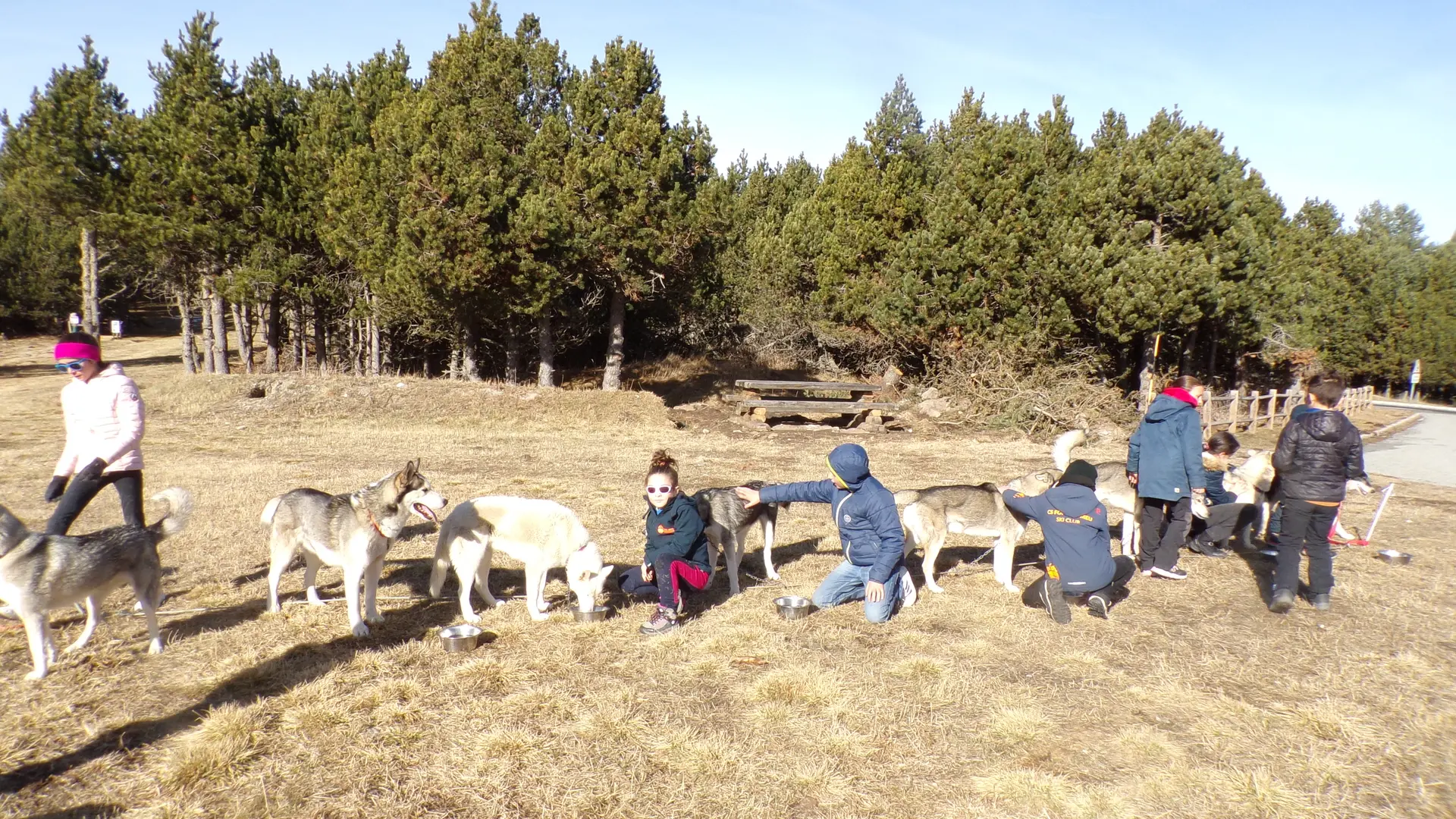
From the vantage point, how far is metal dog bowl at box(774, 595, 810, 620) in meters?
6.55

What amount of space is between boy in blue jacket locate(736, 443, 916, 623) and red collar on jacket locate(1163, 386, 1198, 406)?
3.08 m

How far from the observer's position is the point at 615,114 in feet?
72.4

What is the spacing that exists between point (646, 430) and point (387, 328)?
1133cm

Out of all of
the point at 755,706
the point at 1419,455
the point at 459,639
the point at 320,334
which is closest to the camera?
the point at 755,706

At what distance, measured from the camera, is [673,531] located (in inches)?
250

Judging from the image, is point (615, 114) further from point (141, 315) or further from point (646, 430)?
point (141, 315)

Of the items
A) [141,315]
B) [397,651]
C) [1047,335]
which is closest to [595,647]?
[397,651]

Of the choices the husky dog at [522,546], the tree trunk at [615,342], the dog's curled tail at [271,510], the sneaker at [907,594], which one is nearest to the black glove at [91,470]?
the dog's curled tail at [271,510]

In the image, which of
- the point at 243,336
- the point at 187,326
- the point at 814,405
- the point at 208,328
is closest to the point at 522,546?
the point at 814,405

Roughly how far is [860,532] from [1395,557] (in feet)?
21.2

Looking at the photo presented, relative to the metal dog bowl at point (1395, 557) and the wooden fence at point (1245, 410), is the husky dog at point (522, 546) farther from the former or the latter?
the wooden fence at point (1245, 410)

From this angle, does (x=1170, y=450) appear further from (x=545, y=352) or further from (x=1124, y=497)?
(x=545, y=352)

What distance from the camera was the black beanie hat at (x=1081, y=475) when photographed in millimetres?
6703

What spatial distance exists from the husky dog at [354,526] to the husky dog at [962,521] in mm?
4170
